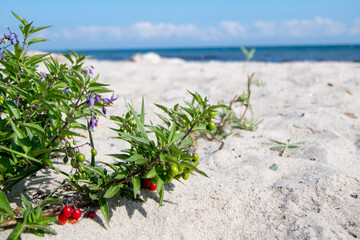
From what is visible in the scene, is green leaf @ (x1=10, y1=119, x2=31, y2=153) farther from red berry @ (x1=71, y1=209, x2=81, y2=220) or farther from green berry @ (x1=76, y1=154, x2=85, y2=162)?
red berry @ (x1=71, y1=209, x2=81, y2=220)

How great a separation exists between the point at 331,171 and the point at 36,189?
216 centimetres

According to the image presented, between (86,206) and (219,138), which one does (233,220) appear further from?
(219,138)

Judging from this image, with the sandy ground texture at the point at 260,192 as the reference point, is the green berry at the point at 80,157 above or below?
above

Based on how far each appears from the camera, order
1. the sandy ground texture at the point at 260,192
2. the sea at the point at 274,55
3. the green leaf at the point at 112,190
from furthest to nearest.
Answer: the sea at the point at 274,55 < the sandy ground texture at the point at 260,192 < the green leaf at the point at 112,190

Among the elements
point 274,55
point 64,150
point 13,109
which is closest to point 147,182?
point 64,150

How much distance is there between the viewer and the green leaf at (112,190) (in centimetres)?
165

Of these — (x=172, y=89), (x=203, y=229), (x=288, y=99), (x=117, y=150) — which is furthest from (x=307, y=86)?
(x=203, y=229)

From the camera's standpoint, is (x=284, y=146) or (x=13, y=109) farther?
(x=284, y=146)

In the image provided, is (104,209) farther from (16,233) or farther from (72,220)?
(16,233)

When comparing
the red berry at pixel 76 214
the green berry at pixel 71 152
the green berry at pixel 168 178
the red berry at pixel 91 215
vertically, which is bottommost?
the red berry at pixel 91 215

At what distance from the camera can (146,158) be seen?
1.71 m

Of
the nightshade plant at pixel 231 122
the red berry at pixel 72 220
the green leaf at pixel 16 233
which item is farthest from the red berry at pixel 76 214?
the nightshade plant at pixel 231 122

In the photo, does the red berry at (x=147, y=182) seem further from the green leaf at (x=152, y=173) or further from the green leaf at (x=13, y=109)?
the green leaf at (x=13, y=109)

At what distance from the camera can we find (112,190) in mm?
1692
